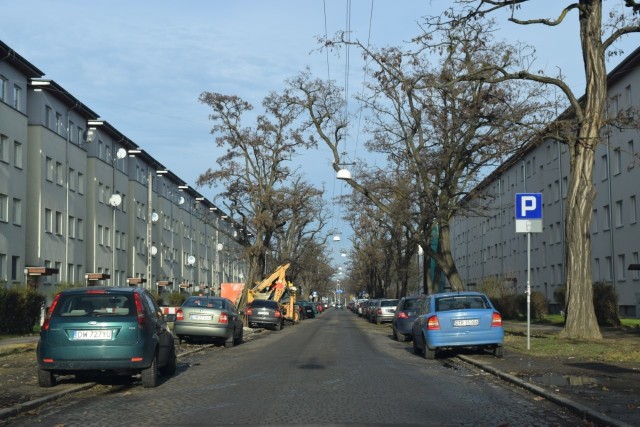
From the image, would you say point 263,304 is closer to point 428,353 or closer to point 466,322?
point 428,353

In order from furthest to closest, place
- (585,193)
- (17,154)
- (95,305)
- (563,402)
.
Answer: (17,154)
(585,193)
(95,305)
(563,402)

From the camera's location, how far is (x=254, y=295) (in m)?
45.8

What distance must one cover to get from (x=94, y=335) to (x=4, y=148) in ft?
99.1

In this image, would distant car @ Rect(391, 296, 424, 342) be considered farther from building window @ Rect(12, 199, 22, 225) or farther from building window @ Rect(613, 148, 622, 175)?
building window @ Rect(12, 199, 22, 225)

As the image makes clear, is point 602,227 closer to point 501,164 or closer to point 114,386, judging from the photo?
point 501,164

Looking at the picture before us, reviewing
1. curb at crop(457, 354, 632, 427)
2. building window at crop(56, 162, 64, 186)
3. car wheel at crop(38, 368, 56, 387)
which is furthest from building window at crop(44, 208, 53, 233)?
curb at crop(457, 354, 632, 427)

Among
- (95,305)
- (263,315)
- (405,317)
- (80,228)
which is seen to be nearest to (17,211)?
(80,228)

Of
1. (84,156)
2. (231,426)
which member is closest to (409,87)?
(231,426)

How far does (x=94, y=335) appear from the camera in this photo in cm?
1179

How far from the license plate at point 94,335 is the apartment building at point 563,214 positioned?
14.8 meters

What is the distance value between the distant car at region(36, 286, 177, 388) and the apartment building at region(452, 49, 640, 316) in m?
14.3

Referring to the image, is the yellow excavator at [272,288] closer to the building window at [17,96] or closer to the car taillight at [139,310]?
the building window at [17,96]

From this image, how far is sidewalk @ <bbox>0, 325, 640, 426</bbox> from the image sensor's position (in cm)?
932

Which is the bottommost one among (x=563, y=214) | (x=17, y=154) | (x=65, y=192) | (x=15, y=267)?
(x=15, y=267)
